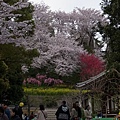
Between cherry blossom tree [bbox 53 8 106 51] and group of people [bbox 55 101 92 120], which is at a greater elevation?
cherry blossom tree [bbox 53 8 106 51]

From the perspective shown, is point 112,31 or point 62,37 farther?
point 62,37

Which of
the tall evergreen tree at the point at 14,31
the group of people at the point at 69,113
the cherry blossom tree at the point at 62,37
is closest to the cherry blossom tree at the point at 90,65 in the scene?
the cherry blossom tree at the point at 62,37

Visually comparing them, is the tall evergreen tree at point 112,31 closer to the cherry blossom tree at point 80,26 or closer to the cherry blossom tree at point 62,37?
the cherry blossom tree at point 62,37

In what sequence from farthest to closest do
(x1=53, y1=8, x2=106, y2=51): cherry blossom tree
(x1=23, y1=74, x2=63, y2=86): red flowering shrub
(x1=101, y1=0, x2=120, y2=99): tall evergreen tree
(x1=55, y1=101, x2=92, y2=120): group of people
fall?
1. (x1=53, y1=8, x2=106, y2=51): cherry blossom tree
2. (x1=23, y1=74, x2=63, y2=86): red flowering shrub
3. (x1=101, y1=0, x2=120, y2=99): tall evergreen tree
4. (x1=55, y1=101, x2=92, y2=120): group of people

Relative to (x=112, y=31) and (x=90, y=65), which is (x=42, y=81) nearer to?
(x=90, y=65)

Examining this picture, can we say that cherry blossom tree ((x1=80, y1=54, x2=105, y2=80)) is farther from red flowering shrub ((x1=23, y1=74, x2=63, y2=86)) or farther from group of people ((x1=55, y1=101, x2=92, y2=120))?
group of people ((x1=55, y1=101, x2=92, y2=120))

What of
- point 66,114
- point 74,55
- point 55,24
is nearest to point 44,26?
point 55,24

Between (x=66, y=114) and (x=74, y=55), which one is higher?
(x=74, y=55)

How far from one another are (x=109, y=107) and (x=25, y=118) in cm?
1044

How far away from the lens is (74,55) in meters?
47.8

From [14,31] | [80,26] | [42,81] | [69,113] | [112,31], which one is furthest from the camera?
[80,26]

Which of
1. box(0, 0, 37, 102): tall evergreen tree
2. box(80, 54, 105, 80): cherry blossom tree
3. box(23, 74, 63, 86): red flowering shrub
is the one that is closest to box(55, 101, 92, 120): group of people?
box(0, 0, 37, 102): tall evergreen tree

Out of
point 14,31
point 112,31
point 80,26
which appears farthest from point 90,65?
point 14,31

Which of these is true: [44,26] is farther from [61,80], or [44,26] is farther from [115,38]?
[115,38]
